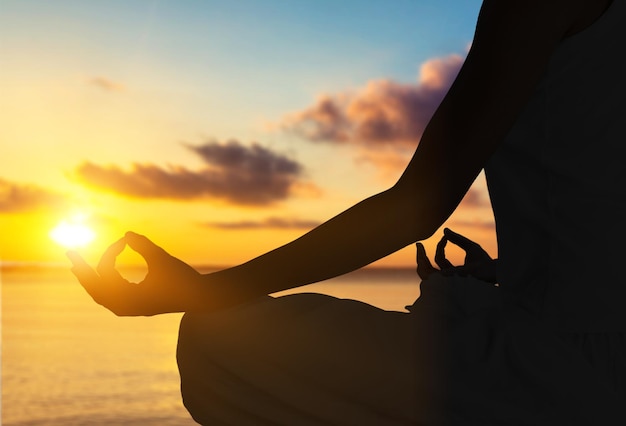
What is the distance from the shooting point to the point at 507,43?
1097 millimetres

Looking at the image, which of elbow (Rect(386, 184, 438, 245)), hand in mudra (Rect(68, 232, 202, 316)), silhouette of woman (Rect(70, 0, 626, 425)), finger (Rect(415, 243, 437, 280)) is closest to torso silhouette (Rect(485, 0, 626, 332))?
silhouette of woman (Rect(70, 0, 626, 425))

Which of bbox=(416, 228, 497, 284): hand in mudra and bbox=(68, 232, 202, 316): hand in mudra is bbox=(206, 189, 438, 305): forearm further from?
bbox=(416, 228, 497, 284): hand in mudra

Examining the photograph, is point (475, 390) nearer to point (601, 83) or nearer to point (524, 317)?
point (524, 317)

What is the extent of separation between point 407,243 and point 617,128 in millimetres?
366

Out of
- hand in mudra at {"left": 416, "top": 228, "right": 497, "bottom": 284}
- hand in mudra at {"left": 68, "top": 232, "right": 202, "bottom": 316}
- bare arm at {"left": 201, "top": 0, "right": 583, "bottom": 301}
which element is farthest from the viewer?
hand in mudra at {"left": 416, "top": 228, "right": 497, "bottom": 284}

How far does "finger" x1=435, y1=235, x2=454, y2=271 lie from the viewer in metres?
1.90

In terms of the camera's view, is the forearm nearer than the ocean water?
Yes

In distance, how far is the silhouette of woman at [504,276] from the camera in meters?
1.14

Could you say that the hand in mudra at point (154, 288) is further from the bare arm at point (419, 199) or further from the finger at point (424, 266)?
the finger at point (424, 266)

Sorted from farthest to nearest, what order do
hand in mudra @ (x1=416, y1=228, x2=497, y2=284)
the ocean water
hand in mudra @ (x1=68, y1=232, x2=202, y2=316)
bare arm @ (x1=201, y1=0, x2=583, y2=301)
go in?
1. the ocean water
2. hand in mudra @ (x1=416, y1=228, x2=497, y2=284)
3. hand in mudra @ (x1=68, y1=232, x2=202, y2=316)
4. bare arm @ (x1=201, y1=0, x2=583, y2=301)

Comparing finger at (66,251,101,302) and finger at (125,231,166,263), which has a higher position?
finger at (125,231,166,263)

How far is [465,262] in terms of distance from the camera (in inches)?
75.8

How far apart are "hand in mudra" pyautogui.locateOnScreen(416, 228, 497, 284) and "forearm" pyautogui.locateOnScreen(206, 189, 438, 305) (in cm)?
64

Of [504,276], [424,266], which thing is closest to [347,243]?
[504,276]
